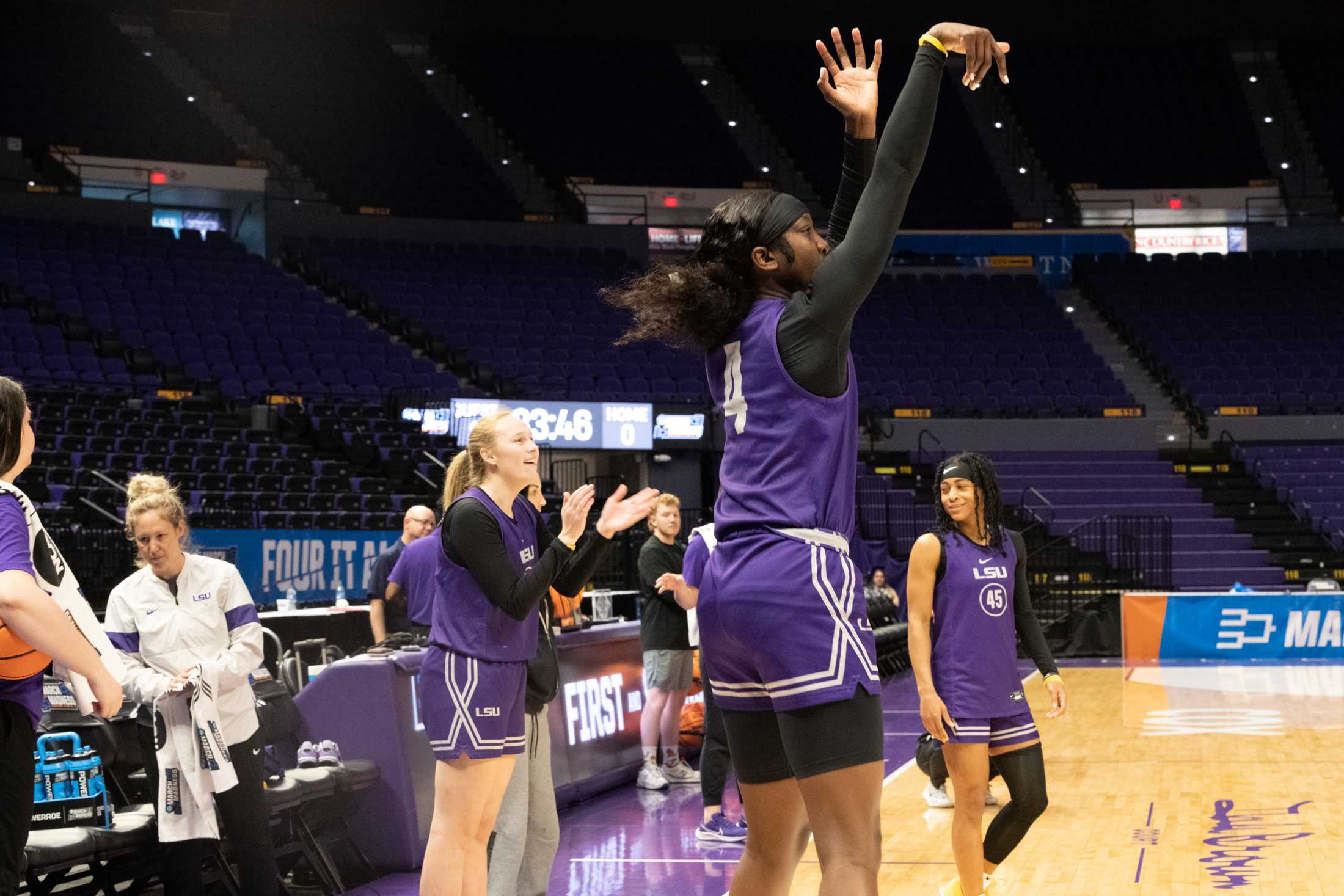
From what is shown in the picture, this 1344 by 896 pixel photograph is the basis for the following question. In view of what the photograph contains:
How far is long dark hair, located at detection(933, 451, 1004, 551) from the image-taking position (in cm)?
473

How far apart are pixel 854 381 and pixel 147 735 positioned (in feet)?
11.7

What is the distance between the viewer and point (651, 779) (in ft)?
Result: 26.1

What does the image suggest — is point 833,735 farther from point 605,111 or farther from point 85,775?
point 605,111

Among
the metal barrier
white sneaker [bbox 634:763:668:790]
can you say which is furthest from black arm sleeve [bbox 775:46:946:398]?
the metal barrier

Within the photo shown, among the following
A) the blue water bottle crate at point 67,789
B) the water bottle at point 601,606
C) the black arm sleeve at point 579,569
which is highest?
the black arm sleeve at point 579,569

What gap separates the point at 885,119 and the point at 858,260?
29.6 m

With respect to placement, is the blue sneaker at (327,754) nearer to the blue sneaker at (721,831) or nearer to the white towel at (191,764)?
the white towel at (191,764)

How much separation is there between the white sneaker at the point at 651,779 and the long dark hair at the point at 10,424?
5461mm

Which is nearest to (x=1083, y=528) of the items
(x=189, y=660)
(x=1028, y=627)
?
(x=1028, y=627)

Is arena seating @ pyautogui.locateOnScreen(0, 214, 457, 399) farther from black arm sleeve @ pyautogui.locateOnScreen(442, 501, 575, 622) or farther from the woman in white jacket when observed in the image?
black arm sleeve @ pyautogui.locateOnScreen(442, 501, 575, 622)

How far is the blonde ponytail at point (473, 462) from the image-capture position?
4.03 m

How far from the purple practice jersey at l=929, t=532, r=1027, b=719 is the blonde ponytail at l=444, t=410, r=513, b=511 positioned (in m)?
1.60

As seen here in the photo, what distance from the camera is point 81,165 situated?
25.4 meters

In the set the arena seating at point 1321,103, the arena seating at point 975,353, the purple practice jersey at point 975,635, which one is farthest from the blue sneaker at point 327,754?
the arena seating at point 1321,103
